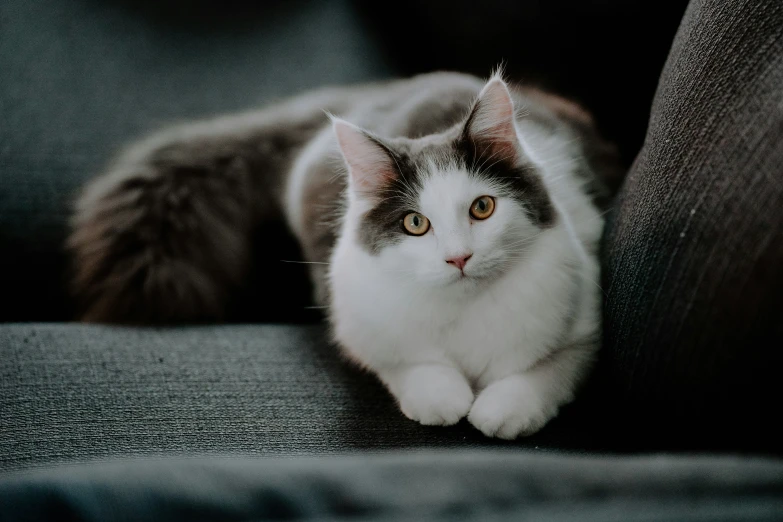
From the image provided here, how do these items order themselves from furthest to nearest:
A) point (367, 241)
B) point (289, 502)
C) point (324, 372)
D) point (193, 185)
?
point (193, 185)
point (324, 372)
point (367, 241)
point (289, 502)

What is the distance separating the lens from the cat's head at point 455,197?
1000 mm

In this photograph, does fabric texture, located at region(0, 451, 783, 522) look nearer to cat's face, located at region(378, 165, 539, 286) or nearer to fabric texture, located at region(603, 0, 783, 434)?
fabric texture, located at region(603, 0, 783, 434)

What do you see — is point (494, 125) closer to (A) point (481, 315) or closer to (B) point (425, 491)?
(A) point (481, 315)

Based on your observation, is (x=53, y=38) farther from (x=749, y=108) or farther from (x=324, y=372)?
(x=749, y=108)

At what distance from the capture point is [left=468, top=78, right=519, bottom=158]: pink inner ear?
102cm

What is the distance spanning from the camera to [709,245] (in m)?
0.81

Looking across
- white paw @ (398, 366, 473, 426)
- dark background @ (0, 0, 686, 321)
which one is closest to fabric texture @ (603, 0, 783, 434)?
white paw @ (398, 366, 473, 426)

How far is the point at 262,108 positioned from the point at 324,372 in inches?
33.8

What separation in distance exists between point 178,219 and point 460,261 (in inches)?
28.6

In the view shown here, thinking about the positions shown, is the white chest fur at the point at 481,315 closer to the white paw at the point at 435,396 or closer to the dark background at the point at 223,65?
the white paw at the point at 435,396

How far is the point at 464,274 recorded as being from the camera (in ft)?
3.26

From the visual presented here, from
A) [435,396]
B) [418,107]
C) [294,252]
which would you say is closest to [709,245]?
[435,396]

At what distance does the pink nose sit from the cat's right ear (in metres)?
0.19

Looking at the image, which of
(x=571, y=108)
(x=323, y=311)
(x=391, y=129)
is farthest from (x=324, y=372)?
(x=571, y=108)
